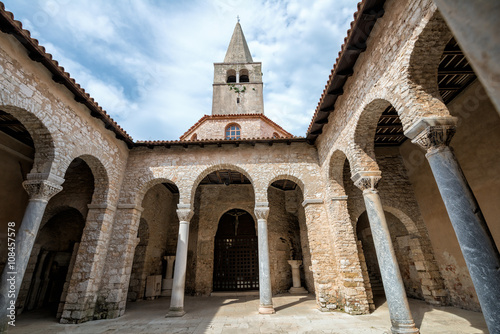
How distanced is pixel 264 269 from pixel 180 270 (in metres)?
2.97

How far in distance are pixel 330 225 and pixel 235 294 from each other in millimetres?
6332

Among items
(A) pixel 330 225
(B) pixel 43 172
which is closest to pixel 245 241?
(A) pixel 330 225

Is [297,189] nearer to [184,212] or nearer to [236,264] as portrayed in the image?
[236,264]

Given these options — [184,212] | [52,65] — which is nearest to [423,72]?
[184,212]

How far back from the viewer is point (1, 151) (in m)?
7.80

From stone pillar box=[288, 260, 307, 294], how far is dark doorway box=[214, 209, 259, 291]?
1993 millimetres

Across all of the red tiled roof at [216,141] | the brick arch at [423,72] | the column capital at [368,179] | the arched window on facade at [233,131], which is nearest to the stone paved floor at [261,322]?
the column capital at [368,179]

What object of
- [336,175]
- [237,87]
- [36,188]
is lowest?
[36,188]

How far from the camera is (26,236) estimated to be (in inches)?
212

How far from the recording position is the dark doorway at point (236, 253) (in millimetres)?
12227

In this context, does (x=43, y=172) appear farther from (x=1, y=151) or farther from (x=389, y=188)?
(x=389, y=188)

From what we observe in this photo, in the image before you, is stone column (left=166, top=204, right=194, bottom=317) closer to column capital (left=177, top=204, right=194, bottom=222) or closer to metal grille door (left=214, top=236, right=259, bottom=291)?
column capital (left=177, top=204, right=194, bottom=222)

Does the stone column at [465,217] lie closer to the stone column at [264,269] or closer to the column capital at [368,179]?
Answer: the column capital at [368,179]

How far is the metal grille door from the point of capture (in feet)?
40.0
